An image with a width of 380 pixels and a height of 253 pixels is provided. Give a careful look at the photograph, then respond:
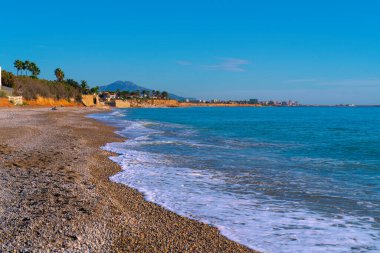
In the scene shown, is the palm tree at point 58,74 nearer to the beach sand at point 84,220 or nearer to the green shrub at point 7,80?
the green shrub at point 7,80

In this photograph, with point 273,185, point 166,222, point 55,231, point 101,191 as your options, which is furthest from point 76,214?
point 273,185

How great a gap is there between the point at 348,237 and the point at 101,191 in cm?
618

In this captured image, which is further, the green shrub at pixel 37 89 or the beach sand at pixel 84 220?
the green shrub at pixel 37 89

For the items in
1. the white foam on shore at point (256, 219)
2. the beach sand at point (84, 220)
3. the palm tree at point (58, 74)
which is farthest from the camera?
the palm tree at point (58, 74)

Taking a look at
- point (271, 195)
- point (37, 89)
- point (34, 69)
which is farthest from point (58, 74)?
point (271, 195)

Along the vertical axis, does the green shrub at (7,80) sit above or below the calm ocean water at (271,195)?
above

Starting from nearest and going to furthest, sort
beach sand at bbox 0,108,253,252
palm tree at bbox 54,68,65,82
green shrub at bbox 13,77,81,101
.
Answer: beach sand at bbox 0,108,253,252, green shrub at bbox 13,77,81,101, palm tree at bbox 54,68,65,82

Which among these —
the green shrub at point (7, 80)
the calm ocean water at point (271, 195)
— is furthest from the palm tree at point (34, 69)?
the calm ocean water at point (271, 195)

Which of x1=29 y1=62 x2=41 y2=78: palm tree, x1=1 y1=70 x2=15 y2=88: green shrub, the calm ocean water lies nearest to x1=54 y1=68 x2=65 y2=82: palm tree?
x1=29 y1=62 x2=41 y2=78: palm tree

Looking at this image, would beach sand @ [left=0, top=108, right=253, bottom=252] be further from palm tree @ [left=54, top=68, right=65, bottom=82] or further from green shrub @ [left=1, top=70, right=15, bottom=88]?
palm tree @ [left=54, top=68, right=65, bottom=82]

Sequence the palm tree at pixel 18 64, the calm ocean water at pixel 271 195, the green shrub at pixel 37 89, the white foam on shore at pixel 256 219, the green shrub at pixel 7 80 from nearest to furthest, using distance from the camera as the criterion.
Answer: the white foam on shore at pixel 256 219 < the calm ocean water at pixel 271 195 < the green shrub at pixel 37 89 < the green shrub at pixel 7 80 < the palm tree at pixel 18 64

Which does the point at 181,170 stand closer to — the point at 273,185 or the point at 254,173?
the point at 254,173

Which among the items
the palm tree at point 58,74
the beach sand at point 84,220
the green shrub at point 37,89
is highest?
the palm tree at point 58,74

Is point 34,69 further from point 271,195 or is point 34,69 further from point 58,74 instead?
point 271,195
